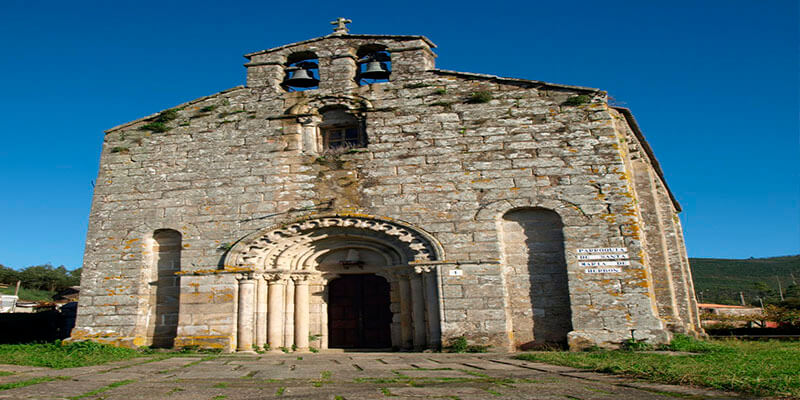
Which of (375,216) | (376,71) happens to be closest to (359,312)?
(375,216)

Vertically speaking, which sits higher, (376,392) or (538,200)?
(538,200)

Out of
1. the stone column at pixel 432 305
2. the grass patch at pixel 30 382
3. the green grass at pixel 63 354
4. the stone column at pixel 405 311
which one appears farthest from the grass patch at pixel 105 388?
the stone column at pixel 405 311

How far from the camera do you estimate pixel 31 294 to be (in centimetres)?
3556

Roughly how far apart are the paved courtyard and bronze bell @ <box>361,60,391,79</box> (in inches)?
240

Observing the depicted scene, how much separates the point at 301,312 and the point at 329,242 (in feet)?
4.34

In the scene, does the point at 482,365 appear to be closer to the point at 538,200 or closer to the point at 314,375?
the point at 314,375

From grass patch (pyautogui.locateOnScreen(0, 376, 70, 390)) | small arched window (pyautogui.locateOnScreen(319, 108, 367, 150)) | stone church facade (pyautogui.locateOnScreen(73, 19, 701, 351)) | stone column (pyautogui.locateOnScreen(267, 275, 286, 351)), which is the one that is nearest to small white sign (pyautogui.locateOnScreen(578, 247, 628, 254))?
stone church facade (pyautogui.locateOnScreen(73, 19, 701, 351))

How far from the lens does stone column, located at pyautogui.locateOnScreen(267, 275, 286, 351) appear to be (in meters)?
9.86

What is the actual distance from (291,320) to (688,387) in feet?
23.1

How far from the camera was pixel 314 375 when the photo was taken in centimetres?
554

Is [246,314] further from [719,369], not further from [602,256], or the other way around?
[719,369]

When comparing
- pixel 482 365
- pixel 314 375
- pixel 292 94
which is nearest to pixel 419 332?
pixel 482 365

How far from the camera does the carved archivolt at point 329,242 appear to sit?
31.9 ft

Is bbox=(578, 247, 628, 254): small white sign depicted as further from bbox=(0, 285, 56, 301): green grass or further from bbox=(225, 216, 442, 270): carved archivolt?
bbox=(0, 285, 56, 301): green grass
